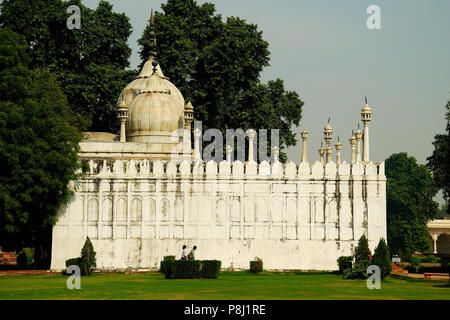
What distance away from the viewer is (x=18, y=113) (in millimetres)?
34406

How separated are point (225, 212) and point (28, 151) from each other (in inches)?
377

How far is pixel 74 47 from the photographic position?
56.9m

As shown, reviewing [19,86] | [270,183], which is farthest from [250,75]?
[19,86]

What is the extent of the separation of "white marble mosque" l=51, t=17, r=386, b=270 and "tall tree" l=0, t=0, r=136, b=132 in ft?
60.1

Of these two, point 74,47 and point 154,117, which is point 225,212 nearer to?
point 154,117

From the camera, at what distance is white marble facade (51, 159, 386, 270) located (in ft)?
122

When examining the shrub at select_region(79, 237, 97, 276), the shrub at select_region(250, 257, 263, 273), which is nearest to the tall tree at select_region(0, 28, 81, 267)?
the shrub at select_region(79, 237, 97, 276)

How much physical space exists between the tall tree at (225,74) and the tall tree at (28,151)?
16511 millimetres

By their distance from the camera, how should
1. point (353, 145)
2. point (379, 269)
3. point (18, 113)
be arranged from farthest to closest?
point (353, 145)
point (18, 113)
point (379, 269)

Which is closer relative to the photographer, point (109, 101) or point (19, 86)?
point (19, 86)

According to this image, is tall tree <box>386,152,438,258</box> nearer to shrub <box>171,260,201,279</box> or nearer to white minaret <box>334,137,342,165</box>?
white minaret <box>334,137,342,165</box>

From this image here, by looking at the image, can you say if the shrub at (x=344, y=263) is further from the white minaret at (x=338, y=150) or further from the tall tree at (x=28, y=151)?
the white minaret at (x=338, y=150)

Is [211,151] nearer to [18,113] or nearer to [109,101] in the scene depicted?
[109,101]
